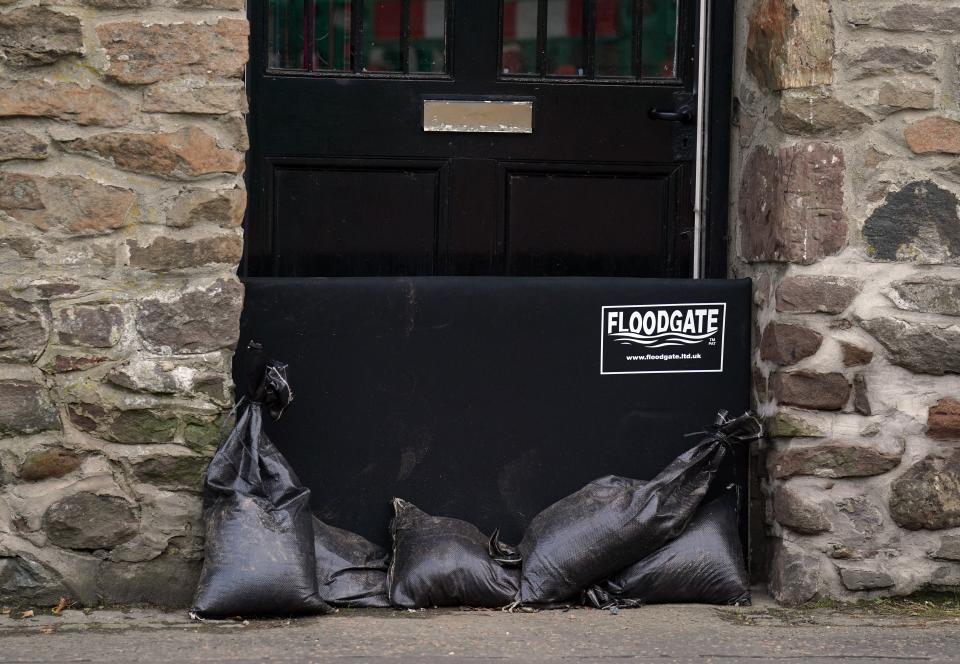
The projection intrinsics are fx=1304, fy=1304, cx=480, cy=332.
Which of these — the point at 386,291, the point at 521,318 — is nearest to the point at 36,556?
the point at 386,291

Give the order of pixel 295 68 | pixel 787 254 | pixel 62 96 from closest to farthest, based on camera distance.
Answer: pixel 62 96, pixel 787 254, pixel 295 68

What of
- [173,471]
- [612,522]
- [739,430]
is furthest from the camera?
[739,430]

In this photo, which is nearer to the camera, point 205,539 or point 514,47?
point 205,539

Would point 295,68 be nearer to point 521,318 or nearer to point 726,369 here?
point 521,318

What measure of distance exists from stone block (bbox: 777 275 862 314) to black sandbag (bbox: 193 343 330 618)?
1.61 meters

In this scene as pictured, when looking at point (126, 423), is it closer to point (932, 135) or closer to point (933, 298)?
point (933, 298)

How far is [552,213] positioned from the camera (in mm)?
4551

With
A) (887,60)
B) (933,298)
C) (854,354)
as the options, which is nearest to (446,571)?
(854,354)

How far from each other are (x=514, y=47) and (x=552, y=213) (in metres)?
0.59

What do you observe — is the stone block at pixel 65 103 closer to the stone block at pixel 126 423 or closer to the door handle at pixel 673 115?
the stone block at pixel 126 423

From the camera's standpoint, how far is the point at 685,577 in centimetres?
407

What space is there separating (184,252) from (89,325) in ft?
1.14

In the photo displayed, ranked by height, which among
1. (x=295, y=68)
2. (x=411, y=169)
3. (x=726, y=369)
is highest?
(x=295, y=68)

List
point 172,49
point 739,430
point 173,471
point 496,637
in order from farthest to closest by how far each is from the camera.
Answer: point 739,430 → point 173,471 → point 172,49 → point 496,637
